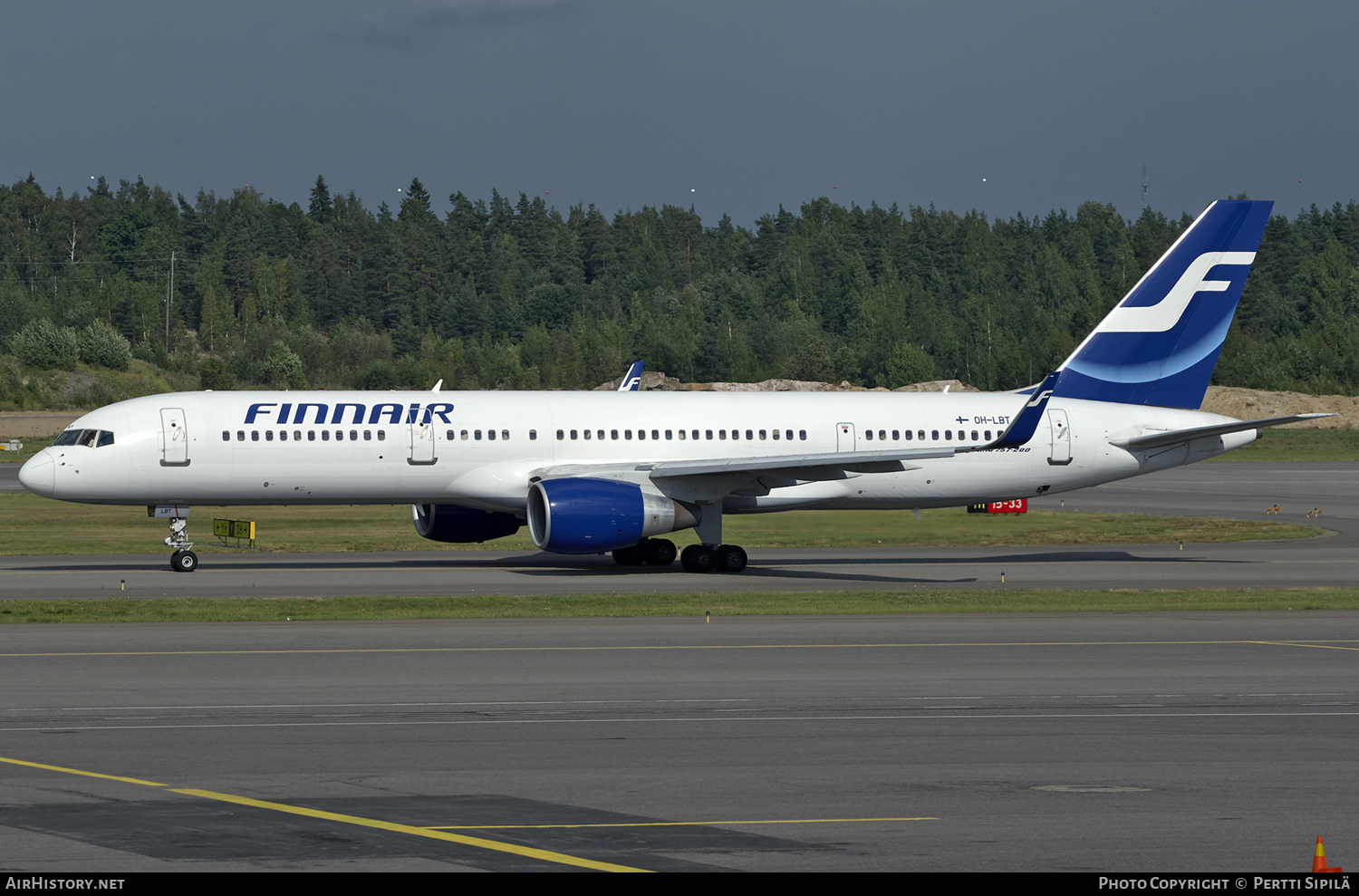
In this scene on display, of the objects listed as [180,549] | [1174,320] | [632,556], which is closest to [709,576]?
[632,556]

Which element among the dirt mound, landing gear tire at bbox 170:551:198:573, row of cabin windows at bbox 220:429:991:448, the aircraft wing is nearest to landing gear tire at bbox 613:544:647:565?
row of cabin windows at bbox 220:429:991:448

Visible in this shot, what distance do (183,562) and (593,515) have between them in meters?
9.69

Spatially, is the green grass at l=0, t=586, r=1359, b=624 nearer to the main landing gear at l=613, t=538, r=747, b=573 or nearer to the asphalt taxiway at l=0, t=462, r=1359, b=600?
the asphalt taxiway at l=0, t=462, r=1359, b=600

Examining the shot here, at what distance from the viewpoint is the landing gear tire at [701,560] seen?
1443 inches

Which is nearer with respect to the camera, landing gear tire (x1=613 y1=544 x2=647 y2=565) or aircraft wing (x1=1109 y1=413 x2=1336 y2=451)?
aircraft wing (x1=1109 y1=413 x2=1336 y2=451)

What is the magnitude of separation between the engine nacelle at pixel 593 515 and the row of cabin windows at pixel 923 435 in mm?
6500

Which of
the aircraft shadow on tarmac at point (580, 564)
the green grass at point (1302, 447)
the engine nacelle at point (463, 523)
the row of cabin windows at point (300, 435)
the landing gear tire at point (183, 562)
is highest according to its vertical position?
the row of cabin windows at point (300, 435)

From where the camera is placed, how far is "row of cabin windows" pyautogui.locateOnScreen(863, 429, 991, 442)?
3916 centimetres

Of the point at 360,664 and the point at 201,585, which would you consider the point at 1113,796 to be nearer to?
the point at 360,664

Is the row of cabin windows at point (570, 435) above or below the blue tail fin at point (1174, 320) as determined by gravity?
below

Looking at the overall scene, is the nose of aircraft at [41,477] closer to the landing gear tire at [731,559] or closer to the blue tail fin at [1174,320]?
the landing gear tire at [731,559]

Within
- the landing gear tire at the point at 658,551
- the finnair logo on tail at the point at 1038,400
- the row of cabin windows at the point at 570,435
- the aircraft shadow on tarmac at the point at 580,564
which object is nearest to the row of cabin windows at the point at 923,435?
the row of cabin windows at the point at 570,435

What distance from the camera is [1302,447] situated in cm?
10194
